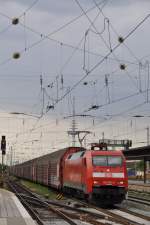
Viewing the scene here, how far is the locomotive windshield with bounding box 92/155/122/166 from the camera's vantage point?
26.8 m

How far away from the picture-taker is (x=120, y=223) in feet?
57.9

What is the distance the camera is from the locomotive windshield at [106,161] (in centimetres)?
2677

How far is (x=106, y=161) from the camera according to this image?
26969mm

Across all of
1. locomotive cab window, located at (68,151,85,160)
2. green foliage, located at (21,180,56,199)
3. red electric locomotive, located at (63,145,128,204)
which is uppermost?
locomotive cab window, located at (68,151,85,160)

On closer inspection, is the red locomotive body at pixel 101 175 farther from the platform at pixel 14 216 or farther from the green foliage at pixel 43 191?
the green foliage at pixel 43 191

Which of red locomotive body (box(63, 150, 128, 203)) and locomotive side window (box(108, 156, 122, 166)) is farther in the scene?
locomotive side window (box(108, 156, 122, 166))

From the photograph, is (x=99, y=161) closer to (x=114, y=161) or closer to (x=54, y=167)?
(x=114, y=161)

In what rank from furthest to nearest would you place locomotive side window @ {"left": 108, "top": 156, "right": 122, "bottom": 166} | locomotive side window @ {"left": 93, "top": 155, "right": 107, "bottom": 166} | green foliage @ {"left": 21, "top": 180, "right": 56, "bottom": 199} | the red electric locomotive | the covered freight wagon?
green foliage @ {"left": 21, "top": 180, "right": 56, "bottom": 199}
the covered freight wagon
locomotive side window @ {"left": 108, "top": 156, "right": 122, "bottom": 166}
locomotive side window @ {"left": 93, "top": 155, "right": 107, "bottom": 166}
the red electric locomotive

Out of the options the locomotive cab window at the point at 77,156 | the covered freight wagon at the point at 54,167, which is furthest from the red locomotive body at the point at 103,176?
the covered freight wagon at the point at 54,167

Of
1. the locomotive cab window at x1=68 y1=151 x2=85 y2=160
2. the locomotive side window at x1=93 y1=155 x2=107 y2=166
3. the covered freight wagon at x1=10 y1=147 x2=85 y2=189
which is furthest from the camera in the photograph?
the covered freight wagon at x1=10 y1=147 x2=85 y2=189

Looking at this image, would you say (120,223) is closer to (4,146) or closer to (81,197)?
(81,197)

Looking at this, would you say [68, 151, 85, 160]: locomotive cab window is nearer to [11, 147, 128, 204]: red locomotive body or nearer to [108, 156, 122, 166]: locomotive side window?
[11, 147, 128, 204]: red locomotive body

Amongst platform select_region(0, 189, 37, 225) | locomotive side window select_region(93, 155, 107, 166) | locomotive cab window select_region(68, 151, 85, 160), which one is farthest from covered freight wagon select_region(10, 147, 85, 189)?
platform select_region(0, 189, 37, 225)

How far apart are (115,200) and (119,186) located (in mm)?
701
